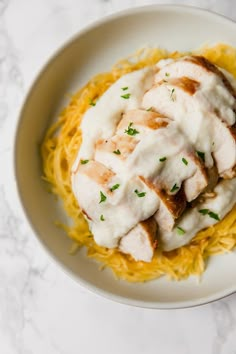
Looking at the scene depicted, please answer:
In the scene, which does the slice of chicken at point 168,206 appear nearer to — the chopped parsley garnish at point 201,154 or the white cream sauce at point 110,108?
the chopped parsley garnish at point 201,154

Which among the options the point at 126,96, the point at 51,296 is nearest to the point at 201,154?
the point at 126,96

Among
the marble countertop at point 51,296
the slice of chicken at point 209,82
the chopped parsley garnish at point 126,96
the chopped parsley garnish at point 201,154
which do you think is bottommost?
the marble countertop at point 51,296

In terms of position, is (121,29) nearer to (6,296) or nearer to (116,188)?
(116,188)

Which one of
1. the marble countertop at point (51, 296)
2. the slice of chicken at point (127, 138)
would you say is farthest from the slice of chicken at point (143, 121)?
the marble countertop at point (51, 296)

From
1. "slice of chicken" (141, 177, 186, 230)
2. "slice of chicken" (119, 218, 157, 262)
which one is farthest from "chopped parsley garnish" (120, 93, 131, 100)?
"slice of chicken" (119, 218, 157, 262)

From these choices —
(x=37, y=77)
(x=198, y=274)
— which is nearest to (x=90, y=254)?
(x=198, y=274)

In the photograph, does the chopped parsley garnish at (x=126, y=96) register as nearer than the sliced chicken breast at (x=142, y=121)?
No
